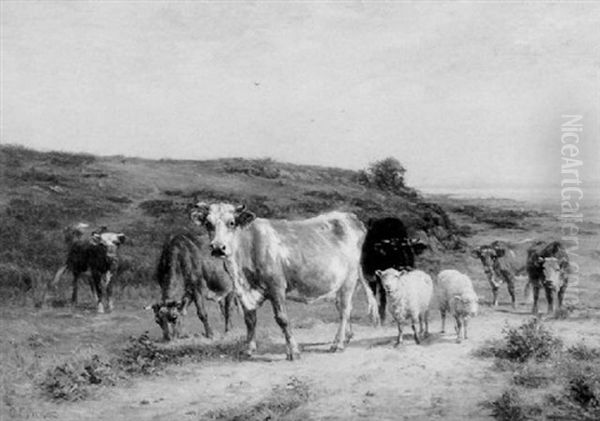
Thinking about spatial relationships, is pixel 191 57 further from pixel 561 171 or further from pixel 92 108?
pixel 561 171

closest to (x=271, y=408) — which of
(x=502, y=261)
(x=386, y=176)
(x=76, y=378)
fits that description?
(x=76, y=378)

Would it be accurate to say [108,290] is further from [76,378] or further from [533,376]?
[533,376]

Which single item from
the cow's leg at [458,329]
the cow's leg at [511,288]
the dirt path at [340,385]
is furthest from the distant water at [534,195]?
the cow's leg at [458,329]

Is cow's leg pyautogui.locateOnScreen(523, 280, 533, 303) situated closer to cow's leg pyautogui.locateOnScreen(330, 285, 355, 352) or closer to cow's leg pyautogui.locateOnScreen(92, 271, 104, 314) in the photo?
cow's leg pyautogui.locateOnScreen(330, 285, 355, 352)

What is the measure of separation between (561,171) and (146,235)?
5682mm

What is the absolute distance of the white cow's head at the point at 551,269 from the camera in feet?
29.4

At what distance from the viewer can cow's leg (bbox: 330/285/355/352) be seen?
306 inches

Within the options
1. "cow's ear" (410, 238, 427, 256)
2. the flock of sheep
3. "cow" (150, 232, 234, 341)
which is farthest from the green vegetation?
"cow" (150, 232, 234, 341)

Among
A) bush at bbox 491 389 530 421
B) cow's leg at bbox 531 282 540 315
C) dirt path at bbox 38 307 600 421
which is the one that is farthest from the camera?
cow's leg at bbox 531 282 540 315

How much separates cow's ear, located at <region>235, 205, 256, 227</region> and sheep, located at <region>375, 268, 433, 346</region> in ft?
5.92

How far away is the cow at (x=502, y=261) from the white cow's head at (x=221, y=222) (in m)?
4.31

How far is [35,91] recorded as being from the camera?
29.8 ft

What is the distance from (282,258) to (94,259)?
2947mm

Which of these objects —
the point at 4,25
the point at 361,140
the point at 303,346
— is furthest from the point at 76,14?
the point at 303,346
